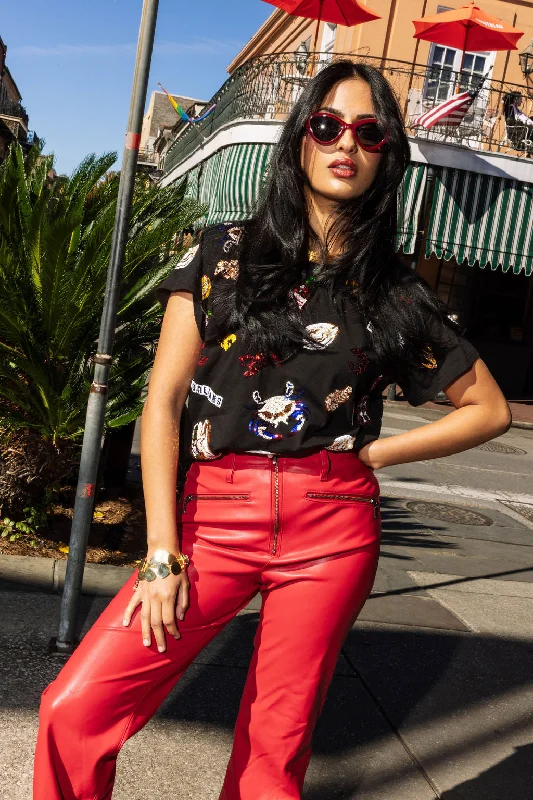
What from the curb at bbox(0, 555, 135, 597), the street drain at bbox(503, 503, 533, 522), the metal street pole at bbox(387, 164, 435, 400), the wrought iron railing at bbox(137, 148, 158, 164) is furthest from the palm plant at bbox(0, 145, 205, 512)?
the wrought iron railing at bbox(137, 148, 158, 164)

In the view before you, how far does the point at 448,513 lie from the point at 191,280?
611 cm

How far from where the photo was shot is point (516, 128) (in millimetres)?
15703

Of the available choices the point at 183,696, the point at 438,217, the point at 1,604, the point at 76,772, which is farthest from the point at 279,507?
the point at 438,217

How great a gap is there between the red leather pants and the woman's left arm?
0.28 metres

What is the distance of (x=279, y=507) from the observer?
5.87 feet

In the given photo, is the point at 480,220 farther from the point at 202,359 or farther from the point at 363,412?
the point at 202,359

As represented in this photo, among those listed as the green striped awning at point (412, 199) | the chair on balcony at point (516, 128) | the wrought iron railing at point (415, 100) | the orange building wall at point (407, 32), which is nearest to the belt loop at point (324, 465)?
the green striped awning at point (412, 199)

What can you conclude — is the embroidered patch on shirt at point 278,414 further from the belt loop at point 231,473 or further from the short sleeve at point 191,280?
the short sleeve at point 191,280

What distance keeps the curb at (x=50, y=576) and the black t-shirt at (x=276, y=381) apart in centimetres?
245

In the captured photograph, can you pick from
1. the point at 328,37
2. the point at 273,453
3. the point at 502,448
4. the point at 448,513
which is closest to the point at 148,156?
the point at 328,37

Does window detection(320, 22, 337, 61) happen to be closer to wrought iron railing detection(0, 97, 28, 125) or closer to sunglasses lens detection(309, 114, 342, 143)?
sunglasses lens detection(309, 114, 342, 143)

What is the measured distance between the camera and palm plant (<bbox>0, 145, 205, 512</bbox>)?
14.7ft

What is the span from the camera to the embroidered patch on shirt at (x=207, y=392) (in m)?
1.86

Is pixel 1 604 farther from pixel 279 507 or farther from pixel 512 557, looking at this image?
pixel 512 557
